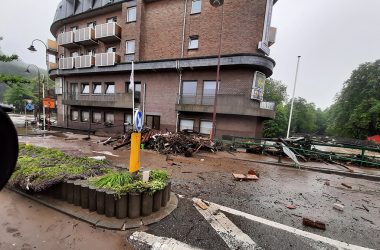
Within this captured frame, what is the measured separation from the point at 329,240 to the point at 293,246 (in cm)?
A: 83

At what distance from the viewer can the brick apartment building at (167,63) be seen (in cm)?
1351

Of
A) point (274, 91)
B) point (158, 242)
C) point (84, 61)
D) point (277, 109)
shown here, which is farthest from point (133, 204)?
point (274, 91)

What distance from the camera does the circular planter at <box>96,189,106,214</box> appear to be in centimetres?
351

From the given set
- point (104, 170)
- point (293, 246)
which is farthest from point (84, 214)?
point (293, 246)

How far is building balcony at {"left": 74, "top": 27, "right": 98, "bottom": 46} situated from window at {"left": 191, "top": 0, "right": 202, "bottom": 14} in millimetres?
11390

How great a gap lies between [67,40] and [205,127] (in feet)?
64.0

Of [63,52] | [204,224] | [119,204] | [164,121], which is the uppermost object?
[63,52]

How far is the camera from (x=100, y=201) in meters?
3.53

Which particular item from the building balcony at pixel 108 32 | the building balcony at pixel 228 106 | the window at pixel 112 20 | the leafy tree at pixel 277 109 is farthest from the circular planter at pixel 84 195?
the leafy tree at pixel 277 109

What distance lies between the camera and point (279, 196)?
5.07 m

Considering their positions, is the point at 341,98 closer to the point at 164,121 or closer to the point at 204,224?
the point at 164,121

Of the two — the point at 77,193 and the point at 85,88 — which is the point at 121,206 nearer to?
the point at 77,193

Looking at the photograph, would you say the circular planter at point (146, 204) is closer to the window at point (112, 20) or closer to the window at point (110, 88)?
the window at point (110, 88)

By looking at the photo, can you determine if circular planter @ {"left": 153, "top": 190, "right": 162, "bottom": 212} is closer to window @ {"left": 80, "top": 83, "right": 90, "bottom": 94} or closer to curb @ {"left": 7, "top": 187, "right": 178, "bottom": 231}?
curb @ {"left": 7, "top": 187, "right": 178, "bottom": 231}
